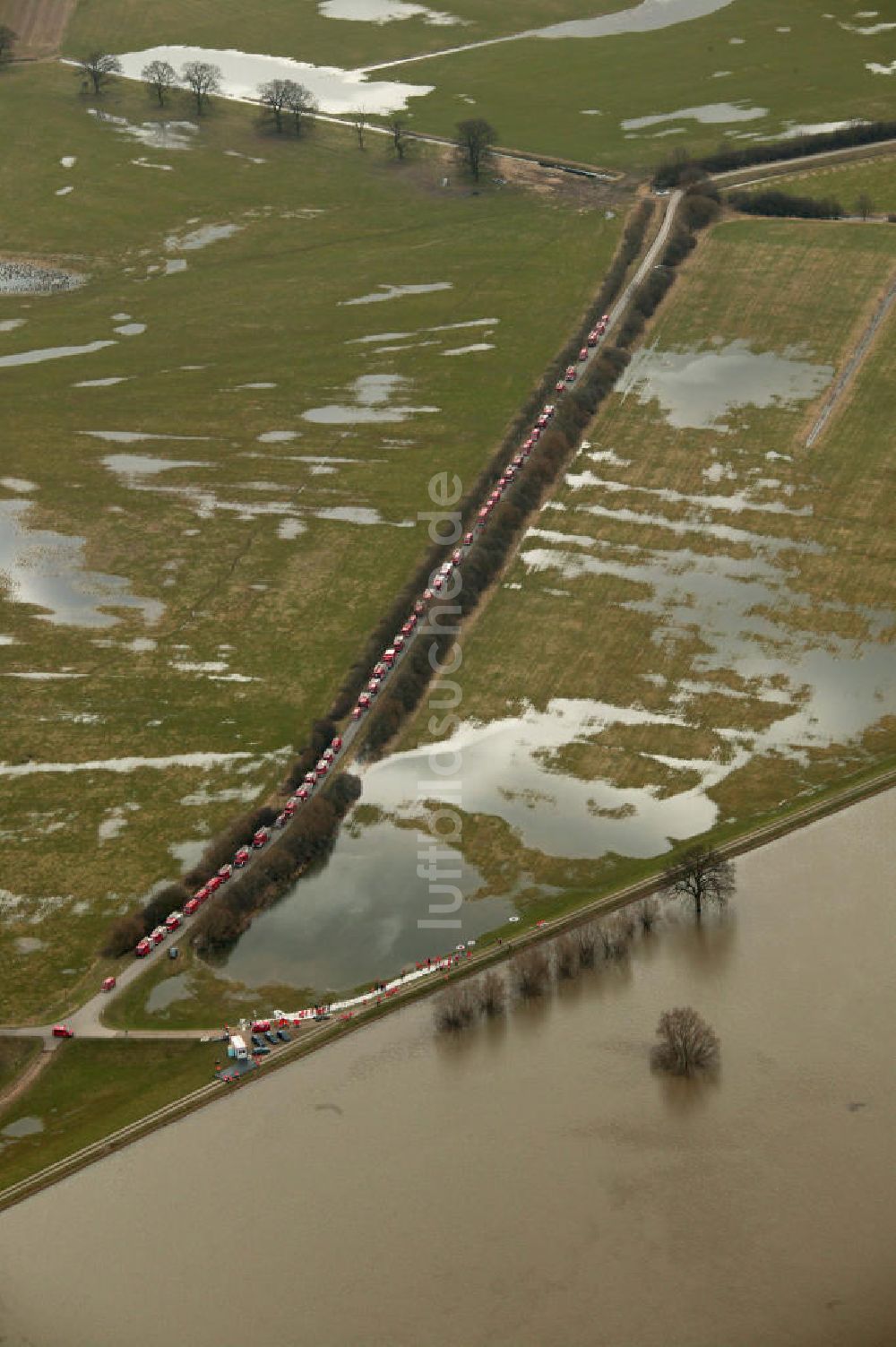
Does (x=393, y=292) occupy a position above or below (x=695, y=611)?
above

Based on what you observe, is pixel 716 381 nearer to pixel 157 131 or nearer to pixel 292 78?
pixel 157 131

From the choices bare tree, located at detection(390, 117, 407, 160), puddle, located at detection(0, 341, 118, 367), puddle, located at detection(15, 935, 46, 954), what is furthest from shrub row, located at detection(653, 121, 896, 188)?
puddle, located at detection(15, 935, 46, 954)

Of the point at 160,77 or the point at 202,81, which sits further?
the point at 160,77

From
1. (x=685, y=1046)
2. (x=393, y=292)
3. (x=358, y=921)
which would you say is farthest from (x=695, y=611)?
(x=393, y=292)

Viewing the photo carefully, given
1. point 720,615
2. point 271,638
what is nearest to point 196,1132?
point 271,638

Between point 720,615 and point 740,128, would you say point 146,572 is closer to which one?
point 720,615
